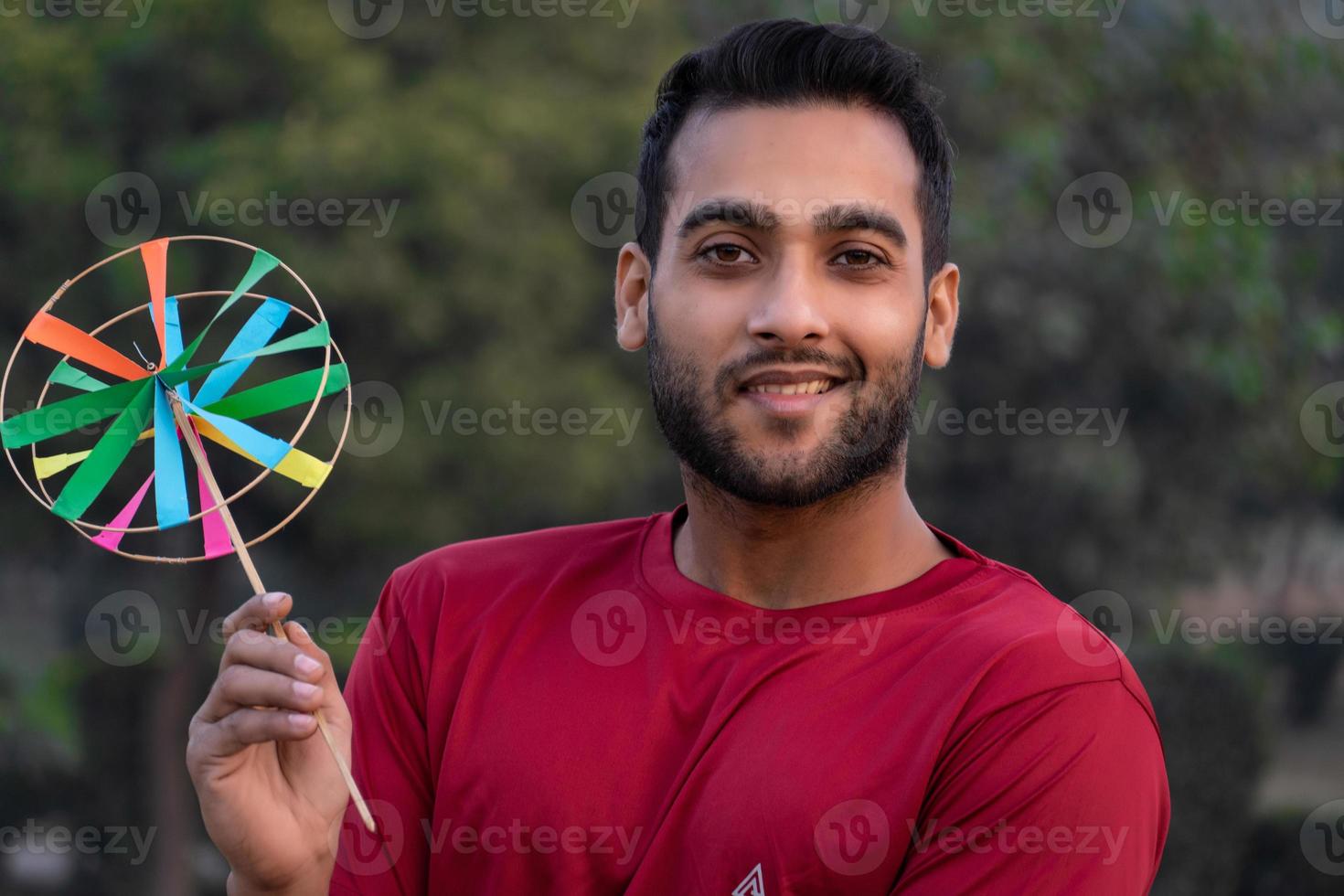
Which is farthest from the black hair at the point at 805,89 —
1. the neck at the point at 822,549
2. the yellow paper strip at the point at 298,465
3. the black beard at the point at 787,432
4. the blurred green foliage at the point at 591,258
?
the blurred green foliage at the point at 591,258

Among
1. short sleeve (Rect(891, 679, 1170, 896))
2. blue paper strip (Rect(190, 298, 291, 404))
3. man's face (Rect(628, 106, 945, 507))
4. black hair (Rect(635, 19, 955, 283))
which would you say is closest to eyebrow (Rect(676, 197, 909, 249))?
man's face (Rect(628, 106, 945, 507))

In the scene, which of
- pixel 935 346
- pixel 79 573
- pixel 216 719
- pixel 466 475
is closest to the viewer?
pixel 216 719

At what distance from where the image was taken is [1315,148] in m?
11.5

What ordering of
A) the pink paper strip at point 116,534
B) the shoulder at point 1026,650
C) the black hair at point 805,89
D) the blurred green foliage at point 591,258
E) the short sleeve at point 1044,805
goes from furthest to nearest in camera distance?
1. the blurred green foliage at point 591,258
2. the black hair at point 805,89
3. the pink paper strip at point 116,534
4. the shoulder at point 1026,650
5. the short sleeve at point 1044,805

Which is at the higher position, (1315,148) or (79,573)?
(1315,148)

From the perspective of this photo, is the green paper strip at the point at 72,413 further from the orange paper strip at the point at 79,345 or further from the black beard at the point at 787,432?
the black beard at the point at 787,432

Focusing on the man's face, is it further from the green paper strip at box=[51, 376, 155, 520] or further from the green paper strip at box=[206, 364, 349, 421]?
the green paper strip at box=[51, 376, 155, 520]

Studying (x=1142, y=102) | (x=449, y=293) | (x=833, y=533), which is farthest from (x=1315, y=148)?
(x=833, y=533)

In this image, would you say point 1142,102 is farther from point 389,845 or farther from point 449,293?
point 389,845

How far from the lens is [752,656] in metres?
2.52

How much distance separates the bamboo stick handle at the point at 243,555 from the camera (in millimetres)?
2338

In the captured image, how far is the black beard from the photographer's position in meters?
2.57

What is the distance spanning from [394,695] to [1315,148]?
10.4 metres

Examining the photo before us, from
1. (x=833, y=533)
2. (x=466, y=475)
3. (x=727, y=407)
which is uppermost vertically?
(x=727, y=407)
